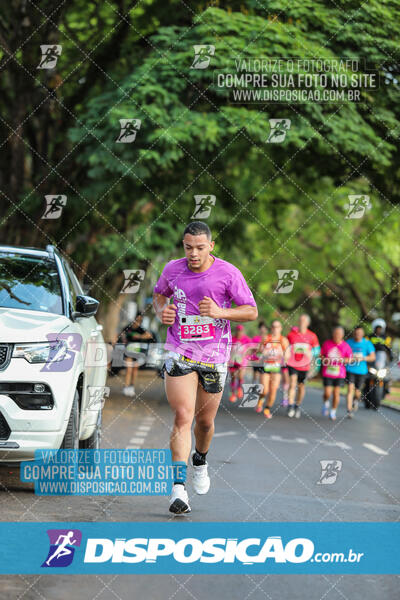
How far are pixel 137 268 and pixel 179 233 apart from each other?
2.10 meters

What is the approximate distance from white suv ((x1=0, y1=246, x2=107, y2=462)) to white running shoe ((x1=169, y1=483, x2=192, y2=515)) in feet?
3.61

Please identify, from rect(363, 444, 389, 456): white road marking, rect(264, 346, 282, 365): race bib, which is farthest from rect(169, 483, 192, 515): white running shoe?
rect(264, 346, 282, 365): race bib

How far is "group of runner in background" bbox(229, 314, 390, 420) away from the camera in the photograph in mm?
17953

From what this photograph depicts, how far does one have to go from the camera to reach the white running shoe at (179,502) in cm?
715

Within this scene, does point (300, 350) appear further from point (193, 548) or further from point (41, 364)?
point (193, 548)

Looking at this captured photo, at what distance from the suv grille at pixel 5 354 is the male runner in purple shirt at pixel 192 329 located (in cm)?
116

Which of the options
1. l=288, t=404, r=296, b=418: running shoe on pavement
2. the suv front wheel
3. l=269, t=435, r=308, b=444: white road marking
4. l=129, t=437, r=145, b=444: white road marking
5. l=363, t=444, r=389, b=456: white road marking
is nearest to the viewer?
the suv front wheel

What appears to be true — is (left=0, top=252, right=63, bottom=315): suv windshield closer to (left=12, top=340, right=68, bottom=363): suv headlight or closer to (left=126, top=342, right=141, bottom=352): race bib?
(left=12, top=340, right=68, bottom=363): suv headlight

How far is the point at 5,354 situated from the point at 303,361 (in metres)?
11.1

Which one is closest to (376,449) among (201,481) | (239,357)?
(201,481)

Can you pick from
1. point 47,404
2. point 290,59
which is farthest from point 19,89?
point 47,404

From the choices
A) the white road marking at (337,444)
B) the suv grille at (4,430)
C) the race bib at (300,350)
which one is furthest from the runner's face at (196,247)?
the race bib at (300,350)

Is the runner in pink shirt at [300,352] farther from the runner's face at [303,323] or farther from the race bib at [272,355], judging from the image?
the race bib at [272,355]

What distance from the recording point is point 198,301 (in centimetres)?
724
